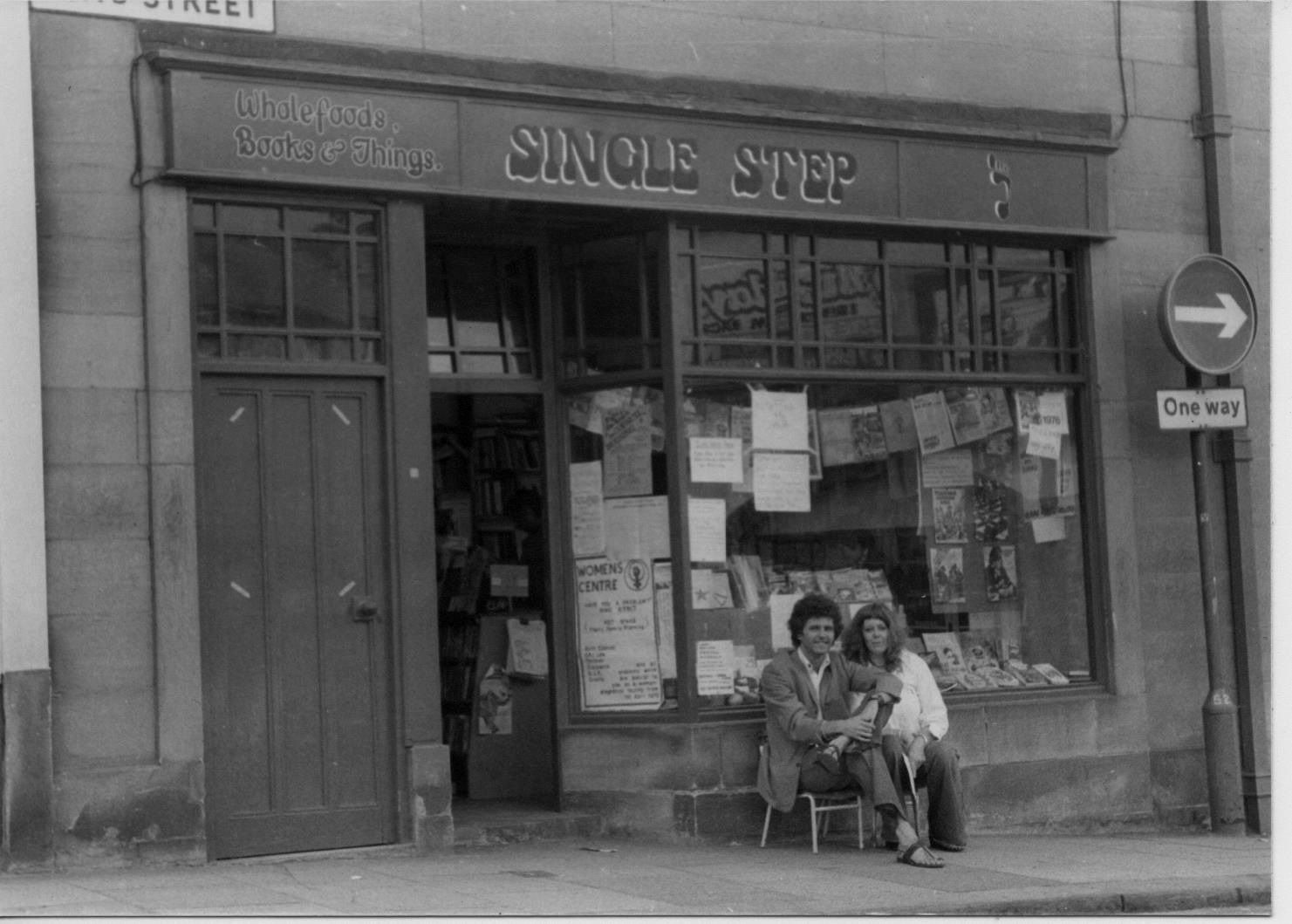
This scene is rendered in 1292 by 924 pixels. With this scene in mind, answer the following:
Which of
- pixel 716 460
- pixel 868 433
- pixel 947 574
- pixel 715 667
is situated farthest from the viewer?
pixel 947 574

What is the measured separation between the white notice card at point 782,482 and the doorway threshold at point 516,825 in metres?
2.12

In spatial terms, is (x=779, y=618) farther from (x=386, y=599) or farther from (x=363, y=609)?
(x=363, y=609)

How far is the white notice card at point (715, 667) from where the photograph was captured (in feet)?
36.1

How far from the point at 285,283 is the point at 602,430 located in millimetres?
2242

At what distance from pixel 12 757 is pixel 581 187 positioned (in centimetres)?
424

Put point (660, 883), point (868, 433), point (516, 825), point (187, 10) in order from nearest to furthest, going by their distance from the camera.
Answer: point (660, 883), point (187, 10), point (516, 825), point (868, 433)

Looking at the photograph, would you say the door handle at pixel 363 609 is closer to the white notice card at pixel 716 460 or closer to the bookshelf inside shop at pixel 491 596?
the bookshelf inside shop at pixel 491 596

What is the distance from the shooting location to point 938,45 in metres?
11.9

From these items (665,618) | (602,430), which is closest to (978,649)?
(665,618)

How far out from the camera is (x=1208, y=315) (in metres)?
12.1

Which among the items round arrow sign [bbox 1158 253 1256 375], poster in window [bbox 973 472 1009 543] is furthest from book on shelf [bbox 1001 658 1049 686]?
round arrow sign [bbox 1158 253 1256 375]

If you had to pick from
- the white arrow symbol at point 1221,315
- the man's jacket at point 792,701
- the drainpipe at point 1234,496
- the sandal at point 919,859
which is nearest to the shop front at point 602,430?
the man's jacket at point 792,701

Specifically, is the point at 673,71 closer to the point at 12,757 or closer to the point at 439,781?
A: the point at 439,781

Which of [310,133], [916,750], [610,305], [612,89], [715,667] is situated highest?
[612,89]
